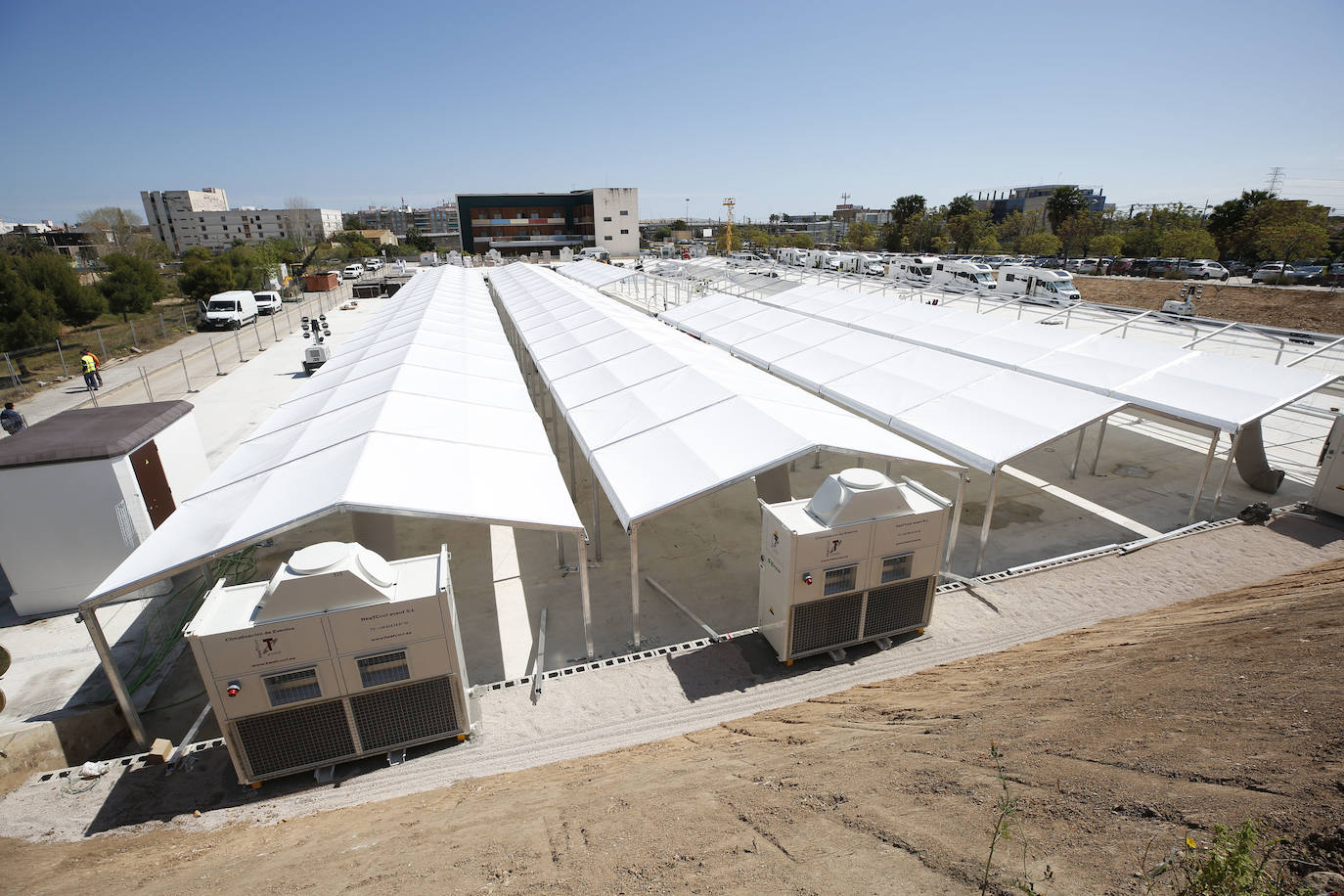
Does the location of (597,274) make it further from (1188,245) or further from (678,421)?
(1188,245)

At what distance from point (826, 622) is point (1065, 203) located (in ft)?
237

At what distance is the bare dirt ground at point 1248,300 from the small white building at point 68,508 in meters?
45.3

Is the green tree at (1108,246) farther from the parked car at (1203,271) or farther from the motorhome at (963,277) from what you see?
the motorhome at (963,277)

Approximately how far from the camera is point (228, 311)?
36.9 metres

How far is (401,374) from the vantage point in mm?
12758

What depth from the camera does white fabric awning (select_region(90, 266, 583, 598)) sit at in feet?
23.9

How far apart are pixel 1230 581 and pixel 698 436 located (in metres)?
8.53

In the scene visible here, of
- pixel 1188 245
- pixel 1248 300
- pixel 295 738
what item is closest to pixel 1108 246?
pixel 1188 245

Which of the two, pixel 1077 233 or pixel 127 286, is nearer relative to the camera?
pixel 127 286

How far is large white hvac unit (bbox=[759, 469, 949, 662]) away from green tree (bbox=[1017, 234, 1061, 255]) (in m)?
66.0

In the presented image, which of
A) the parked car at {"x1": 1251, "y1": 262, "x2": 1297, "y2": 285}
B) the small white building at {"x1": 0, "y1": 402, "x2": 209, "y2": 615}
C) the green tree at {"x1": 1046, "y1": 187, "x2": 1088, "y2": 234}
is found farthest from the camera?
the green tree at {"x1": 1046, "y1": 187, "x2": 1088, "y2": 234}

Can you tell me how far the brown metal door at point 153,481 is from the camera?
411 inches

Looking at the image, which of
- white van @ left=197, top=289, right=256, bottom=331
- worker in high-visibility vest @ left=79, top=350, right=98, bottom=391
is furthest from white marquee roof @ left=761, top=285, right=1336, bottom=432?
white van @ left=197, top=289, right=256, bottom=331

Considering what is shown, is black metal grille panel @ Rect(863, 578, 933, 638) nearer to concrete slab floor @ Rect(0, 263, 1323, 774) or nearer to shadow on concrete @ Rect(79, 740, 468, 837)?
concrete slab floor @ Rect(0, 263, 1323, 774)
